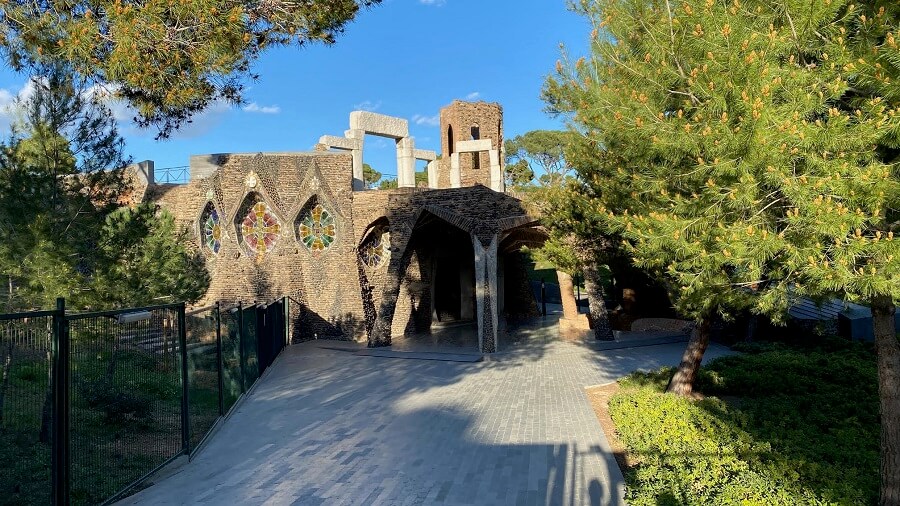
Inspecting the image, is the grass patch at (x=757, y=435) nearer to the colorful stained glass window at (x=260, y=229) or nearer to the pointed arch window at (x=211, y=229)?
the colorful stained glass window at (x=260, y=229)

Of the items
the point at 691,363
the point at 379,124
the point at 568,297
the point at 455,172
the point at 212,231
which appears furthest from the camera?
the point at 379,124

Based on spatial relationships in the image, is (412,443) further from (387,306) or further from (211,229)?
(211,229)

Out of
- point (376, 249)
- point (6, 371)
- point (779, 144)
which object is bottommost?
point (6, 371)

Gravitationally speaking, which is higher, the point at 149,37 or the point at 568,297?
the point at 149,37

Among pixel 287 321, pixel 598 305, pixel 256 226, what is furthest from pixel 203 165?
pixel 598 305

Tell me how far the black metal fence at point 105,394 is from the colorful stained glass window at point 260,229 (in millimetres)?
7707

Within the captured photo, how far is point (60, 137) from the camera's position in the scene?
6.79 meters

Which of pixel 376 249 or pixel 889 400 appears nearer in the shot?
pixel 889 400

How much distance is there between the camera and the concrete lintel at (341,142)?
17.7m

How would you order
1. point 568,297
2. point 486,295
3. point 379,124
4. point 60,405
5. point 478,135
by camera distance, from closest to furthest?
point 60,405 < point 486,295 < point 568,297 < point 379,124 < point 478,135

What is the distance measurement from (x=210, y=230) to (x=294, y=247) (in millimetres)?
3030

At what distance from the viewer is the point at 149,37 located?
210 inches

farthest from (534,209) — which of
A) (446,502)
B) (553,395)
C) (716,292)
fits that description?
(446,502)

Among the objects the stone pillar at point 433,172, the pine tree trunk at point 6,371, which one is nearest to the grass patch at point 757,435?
the pine tree trunk at point 6,371
